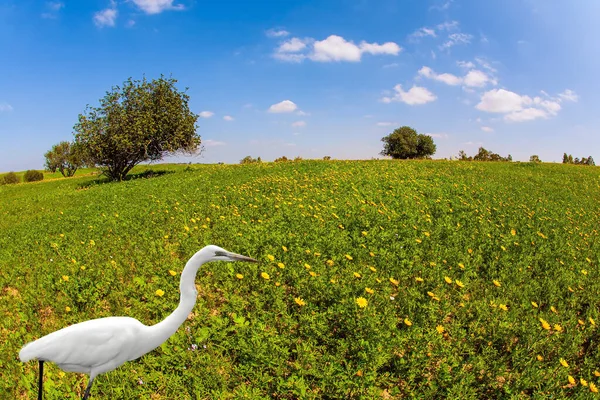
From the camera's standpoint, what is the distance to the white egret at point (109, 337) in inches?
77.8

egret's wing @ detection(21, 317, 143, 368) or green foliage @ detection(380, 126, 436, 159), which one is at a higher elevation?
green foliage @ detection(380, 126, 436, 159)

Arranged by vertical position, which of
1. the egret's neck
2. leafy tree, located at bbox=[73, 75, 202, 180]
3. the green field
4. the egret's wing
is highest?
leafy tree, located at bbox=[73, 75, 202, 180]

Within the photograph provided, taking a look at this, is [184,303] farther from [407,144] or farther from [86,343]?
[407,144]

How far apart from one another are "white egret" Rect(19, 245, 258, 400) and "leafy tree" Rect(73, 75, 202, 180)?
23594mm

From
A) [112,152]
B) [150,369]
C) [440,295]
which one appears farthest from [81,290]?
[112,152]

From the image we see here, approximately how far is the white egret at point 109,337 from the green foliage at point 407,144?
60.3 m

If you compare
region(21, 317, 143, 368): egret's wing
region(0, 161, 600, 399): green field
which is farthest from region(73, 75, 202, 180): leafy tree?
region(21, 317, 143, 368): egret's wing

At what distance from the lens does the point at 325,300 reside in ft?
14.8

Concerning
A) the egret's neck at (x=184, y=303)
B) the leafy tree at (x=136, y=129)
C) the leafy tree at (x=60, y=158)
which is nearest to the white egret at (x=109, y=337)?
the egret's neck at (x=184, y=303)

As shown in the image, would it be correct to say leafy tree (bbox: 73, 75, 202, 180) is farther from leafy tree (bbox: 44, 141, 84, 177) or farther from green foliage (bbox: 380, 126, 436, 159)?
leafy tree (bbox: 44, 141, 84, 177)

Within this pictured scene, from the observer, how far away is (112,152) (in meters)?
24.1

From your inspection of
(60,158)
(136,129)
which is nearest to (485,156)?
(136,129)

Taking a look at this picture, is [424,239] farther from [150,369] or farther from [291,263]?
[150,369]

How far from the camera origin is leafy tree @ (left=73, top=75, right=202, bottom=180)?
76.9 ft
